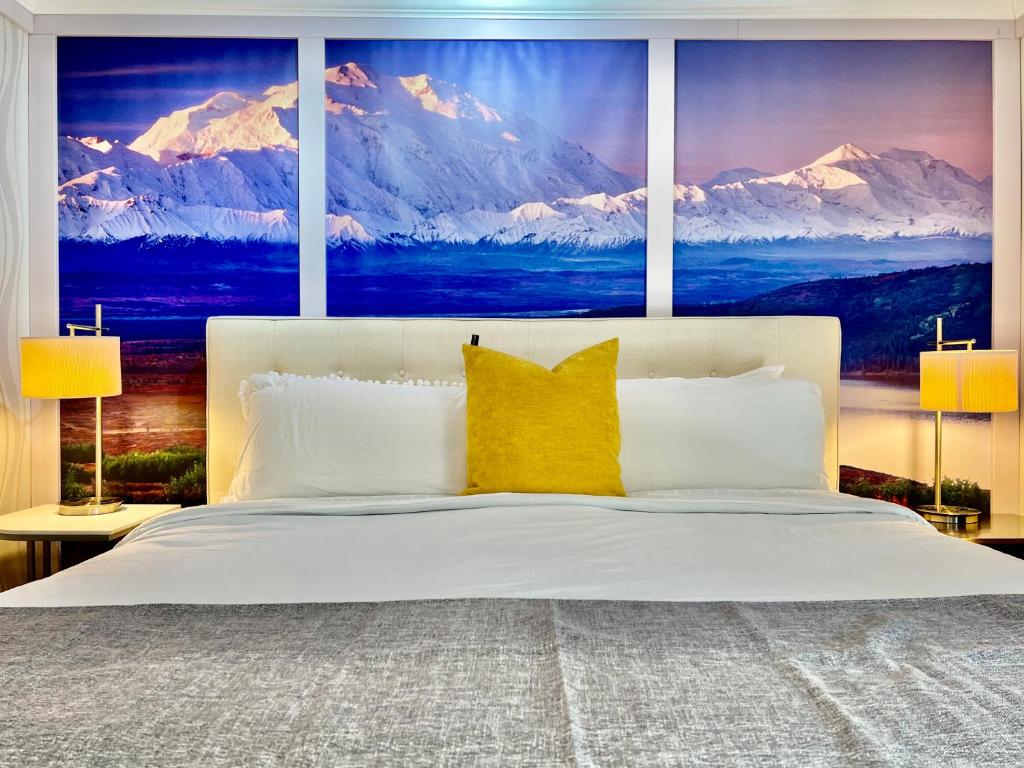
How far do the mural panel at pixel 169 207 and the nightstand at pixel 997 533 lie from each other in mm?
2418

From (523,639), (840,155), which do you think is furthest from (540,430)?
(840,155)

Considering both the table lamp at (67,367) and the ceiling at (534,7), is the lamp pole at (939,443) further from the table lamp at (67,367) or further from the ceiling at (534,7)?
the table lamp at (67,367)

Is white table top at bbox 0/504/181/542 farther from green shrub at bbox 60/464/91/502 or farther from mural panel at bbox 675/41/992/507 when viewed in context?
mural panel at bbox 675/41/992/507

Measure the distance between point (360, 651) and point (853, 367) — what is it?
2.47 m

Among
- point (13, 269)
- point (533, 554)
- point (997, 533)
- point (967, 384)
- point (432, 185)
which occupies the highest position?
point (432, 185)

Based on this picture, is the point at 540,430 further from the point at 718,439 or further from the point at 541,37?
the point at 541,37

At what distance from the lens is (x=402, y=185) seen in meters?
2.92

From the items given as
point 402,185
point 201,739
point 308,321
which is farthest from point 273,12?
point 201,739

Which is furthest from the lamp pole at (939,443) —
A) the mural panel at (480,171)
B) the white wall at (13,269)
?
the white wall at (13,269)

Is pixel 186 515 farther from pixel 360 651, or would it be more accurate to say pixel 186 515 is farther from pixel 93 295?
pixel 93 295

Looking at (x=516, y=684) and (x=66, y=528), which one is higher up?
(x=516, y=684)

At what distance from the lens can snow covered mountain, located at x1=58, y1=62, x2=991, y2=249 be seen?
9.52ft

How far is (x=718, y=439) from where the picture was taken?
2277 mm

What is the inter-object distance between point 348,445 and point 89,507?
39.5 inches
